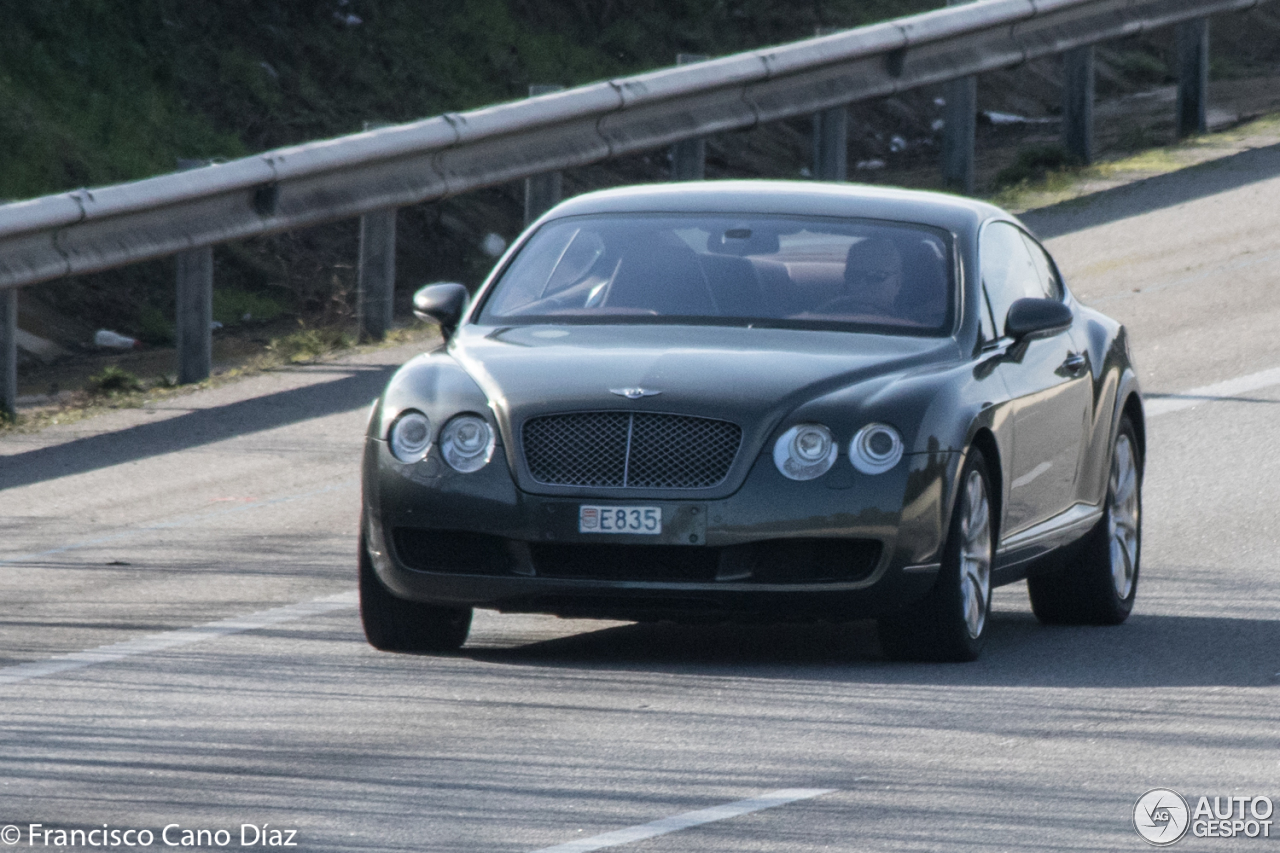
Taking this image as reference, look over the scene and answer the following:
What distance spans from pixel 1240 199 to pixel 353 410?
8.19 metres

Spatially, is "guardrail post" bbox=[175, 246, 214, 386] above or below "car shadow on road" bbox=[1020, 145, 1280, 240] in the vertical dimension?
above

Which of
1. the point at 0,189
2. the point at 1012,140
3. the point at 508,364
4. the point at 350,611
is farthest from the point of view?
the point at 1012,140

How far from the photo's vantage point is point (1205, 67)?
22094 mm

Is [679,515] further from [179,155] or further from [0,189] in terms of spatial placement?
[179,155]

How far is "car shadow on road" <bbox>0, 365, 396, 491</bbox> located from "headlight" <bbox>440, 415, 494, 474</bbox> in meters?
4.60

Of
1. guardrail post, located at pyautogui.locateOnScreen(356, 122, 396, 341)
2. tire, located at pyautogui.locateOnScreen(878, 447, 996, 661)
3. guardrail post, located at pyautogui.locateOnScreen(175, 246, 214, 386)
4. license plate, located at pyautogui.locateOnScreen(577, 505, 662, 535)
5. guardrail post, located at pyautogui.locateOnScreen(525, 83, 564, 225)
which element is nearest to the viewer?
license plate, located at pyautogui.locateOnScreen(577, 505, 662, 535)

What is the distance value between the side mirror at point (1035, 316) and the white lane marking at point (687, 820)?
116 inches

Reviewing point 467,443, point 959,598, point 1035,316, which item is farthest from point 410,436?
point 1035,316

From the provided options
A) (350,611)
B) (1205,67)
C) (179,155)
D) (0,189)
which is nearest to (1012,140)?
(1205,67)

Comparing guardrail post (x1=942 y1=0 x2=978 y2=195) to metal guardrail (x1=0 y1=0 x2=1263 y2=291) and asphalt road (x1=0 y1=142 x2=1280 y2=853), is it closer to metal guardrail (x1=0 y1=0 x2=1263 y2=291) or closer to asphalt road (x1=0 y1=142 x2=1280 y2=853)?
metal guardrail (x1=0 y1=0 x2=1263 y2=291)

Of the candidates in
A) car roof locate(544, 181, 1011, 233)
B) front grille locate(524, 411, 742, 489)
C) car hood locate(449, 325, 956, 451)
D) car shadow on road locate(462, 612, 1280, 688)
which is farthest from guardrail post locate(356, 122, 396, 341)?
front grille locate(524, 411, 742, 489)

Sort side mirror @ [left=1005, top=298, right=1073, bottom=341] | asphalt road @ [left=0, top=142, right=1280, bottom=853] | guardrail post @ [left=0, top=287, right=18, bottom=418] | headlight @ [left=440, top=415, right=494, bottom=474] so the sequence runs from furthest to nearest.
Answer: guardrail post @ [left=0, top=287, right=18, bottom=418] < side mirror @ [left=1005, top=298, right=1073, bottom=341] < headlight @ [left=440, top=415, right=494, bottom=474] < asphalt road @ [left=0, top=142, right=1280, bottom=853]

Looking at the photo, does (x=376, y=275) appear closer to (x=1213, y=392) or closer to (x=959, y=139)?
(x=1213, y=392)

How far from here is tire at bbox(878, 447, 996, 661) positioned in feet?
27.5
